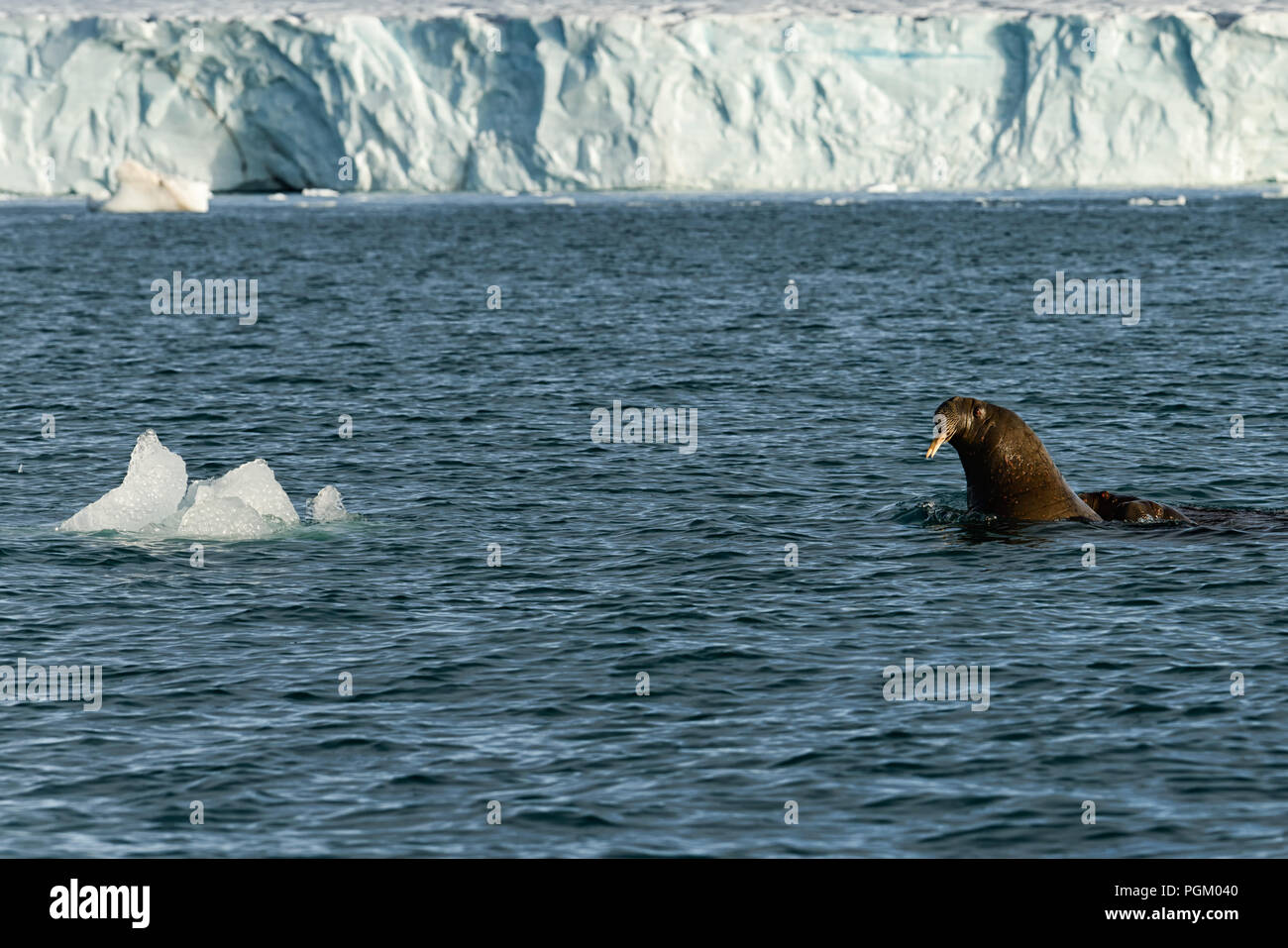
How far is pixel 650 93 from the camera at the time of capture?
9712 centimetres

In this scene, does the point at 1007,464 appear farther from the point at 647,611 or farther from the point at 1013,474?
the point at 647,611

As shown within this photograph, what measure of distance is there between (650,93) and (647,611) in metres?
84.3

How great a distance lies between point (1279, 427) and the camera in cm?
2731

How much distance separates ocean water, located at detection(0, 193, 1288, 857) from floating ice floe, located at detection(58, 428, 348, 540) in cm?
43

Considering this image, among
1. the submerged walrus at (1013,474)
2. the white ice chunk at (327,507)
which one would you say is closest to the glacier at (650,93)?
the white ice chunk at (327,507)

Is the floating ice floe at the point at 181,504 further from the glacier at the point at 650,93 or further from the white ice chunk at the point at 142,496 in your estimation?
the glacier at the point at 650,93

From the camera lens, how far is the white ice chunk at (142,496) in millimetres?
19703

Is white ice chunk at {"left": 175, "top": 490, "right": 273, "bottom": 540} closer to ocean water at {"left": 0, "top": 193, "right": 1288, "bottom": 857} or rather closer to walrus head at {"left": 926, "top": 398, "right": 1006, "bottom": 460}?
ocean water at {"left": 0, "top": 193, "right": 1288, "bottom": 857}

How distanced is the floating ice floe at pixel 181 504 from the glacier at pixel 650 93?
78.3 m

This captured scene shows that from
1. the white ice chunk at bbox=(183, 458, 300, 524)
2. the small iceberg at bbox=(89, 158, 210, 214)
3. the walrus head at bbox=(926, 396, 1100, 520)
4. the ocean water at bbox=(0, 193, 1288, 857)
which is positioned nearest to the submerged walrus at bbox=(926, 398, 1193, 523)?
the walrus head at bbox=(926, 396, 1100, 520)

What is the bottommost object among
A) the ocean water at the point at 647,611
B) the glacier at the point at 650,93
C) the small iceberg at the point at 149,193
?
the ocean water at the point at 647,611

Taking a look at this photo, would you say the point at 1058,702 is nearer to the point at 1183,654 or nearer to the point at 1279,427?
the point at 1183,654

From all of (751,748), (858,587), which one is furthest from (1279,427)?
(751,748)

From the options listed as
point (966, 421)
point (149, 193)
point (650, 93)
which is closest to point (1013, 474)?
point (966, 421)
